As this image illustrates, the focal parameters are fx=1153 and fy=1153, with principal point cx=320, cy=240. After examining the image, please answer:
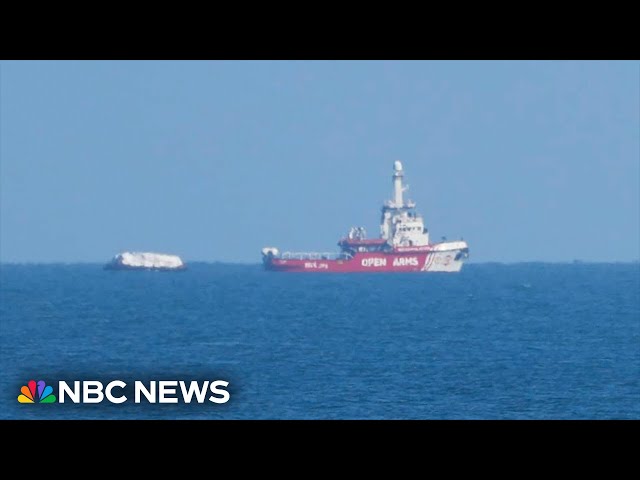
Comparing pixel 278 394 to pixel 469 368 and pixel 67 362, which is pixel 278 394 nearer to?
pixel 469 368

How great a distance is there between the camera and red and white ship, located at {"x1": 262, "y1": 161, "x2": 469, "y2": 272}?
12762cm

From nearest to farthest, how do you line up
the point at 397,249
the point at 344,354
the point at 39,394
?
the point at 39,394
the point at 344,354
the point at 397,249

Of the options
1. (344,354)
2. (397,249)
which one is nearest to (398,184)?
(397,249)

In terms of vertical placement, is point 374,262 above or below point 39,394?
above

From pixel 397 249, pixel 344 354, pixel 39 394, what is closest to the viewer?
pixel 39 394

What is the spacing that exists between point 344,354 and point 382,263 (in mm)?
88110

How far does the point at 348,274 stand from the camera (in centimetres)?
14938

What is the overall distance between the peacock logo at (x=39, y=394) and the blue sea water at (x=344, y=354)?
0.34 meters

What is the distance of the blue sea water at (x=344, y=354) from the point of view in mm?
29922

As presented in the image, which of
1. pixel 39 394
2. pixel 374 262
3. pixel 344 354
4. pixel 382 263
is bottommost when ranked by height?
pixel 344 354

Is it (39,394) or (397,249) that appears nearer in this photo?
(39,394)

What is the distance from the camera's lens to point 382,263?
433 feet

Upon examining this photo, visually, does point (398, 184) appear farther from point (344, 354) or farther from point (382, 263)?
point (344, 354)
